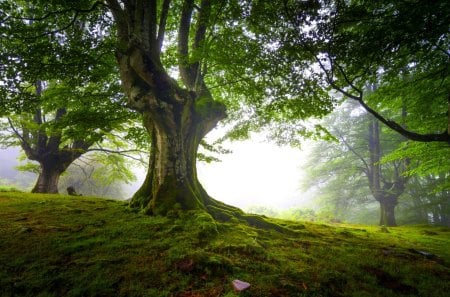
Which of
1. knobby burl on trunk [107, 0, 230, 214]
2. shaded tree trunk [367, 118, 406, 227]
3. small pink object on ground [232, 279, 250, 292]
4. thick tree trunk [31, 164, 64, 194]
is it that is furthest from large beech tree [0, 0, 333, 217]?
shaded tree trunk [367, 118, 406, 227]

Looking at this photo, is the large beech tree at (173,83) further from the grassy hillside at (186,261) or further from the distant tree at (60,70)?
the grassy hillside at (186,261)

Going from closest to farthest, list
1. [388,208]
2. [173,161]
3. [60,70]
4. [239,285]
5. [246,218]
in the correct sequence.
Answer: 1. [239,285]
2. [60,70]
3. [173,161]
4. [246,218]
5. [388,208]

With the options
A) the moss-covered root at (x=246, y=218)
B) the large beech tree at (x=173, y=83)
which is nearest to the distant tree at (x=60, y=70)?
the large beech tree at (x=173, y=83)

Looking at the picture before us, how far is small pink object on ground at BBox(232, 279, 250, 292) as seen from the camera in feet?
10.3

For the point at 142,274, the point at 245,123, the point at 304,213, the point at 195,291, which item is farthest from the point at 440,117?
the point at 304,213

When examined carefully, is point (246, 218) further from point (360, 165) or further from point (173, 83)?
point (360, 165)

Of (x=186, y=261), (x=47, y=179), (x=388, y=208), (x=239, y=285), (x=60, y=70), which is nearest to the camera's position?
(x=239, y=285)

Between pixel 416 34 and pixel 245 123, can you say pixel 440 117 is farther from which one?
pixel 245 123

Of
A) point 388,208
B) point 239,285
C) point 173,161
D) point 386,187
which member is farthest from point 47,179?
point 386,187

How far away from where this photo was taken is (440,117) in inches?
293

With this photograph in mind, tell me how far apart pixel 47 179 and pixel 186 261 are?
1285 cm

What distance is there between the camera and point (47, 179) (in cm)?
1305

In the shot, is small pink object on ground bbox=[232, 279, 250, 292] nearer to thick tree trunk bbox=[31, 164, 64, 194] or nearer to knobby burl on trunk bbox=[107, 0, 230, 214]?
knobby burl on trunk bbox=[107, 0, 230, 214]

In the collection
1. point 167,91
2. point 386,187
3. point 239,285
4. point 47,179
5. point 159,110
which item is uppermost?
point 167,91
